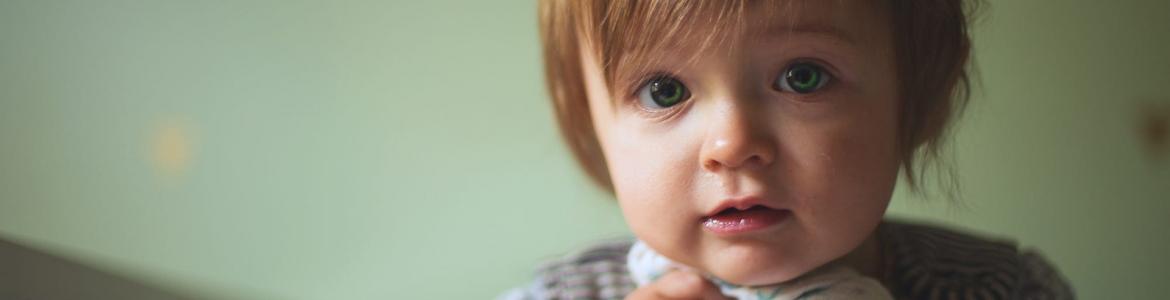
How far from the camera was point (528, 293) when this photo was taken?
0.68 meters

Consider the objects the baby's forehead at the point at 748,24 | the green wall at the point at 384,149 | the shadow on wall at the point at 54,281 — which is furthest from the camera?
the green wall at the point at 384,149

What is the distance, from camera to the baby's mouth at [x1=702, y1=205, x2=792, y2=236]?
488 mm

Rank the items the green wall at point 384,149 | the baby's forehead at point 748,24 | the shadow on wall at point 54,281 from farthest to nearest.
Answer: the green wall at point 384,149
the shadow on wall at point 54,281
the baby's forehead at point 748,24

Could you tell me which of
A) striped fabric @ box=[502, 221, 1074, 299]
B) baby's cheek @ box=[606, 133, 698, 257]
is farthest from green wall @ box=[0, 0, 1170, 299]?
baby's cheek @ box=[606, 133, 698, 257]

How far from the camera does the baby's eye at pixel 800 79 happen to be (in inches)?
19.0

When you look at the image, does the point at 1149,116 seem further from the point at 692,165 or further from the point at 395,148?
the point at 395,148

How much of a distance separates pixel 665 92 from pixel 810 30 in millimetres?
85

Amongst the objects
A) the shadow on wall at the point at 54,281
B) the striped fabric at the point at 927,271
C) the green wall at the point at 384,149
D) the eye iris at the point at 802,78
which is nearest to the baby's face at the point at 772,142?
the eye iris at the point at 802,78

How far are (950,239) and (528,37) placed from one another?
0.41 m

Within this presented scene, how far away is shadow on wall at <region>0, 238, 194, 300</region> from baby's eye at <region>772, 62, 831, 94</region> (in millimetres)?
491

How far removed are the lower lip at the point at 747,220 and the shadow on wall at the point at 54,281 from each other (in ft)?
1.45

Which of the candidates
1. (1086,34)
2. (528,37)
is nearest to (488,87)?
(528,37)

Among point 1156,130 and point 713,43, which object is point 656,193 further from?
point 1156,130

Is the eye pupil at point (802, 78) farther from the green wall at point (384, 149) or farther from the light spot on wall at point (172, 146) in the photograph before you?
the light spot on wall at point (172, 146)
